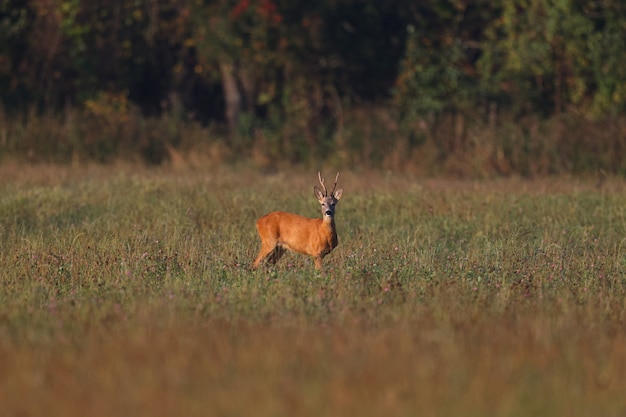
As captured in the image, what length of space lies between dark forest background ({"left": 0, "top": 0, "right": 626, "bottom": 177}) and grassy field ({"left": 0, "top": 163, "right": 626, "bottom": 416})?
207 inches

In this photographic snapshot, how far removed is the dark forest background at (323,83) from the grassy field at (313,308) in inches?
207

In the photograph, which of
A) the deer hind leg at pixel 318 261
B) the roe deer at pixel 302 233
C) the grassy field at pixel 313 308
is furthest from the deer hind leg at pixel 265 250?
the deer hind leg at pixel 318 261

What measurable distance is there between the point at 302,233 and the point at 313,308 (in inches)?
98.6

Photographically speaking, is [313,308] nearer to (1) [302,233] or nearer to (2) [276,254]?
(1) [302,233]

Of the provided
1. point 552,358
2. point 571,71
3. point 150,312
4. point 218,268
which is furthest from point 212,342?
point 571,71

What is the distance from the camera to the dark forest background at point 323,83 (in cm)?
2200

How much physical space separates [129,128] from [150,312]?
50.5 feet

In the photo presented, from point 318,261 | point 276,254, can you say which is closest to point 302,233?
point 318,261

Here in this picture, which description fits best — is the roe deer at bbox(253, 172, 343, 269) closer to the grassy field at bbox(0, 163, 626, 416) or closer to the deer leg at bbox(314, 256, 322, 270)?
the deer leg at bbox(314, 256, 322, 270)

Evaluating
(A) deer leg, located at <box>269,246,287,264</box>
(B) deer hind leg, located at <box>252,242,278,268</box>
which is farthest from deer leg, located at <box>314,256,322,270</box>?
(A) deer leg, located at <box>269,246,287,264</box>

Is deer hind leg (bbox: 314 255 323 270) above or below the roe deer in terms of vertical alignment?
below

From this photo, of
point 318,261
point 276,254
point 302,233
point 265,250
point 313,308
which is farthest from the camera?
point 276,254

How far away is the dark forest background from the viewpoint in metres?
22.0

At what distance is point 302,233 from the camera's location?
11234 millimetres
